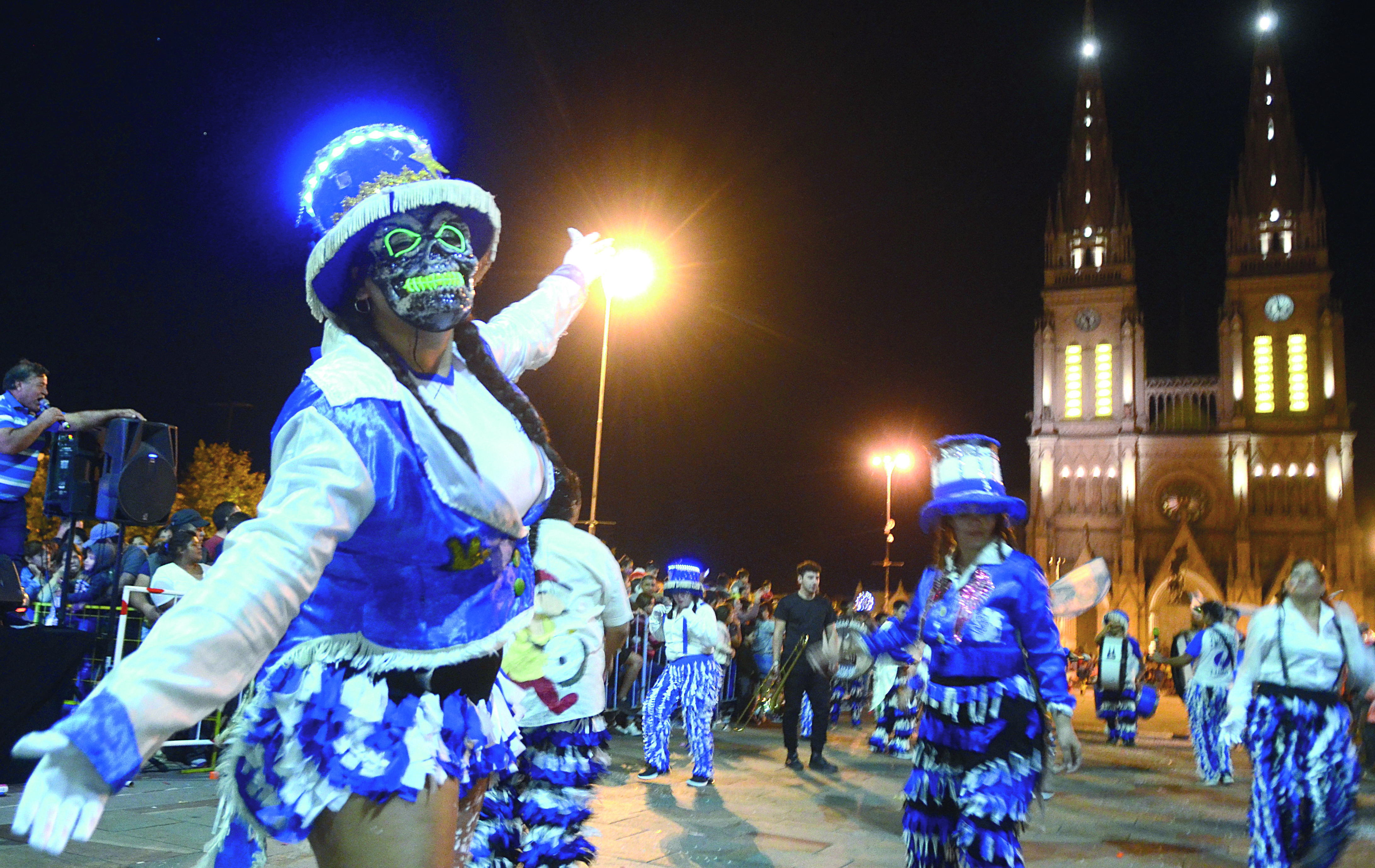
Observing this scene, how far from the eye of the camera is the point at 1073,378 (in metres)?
60.8

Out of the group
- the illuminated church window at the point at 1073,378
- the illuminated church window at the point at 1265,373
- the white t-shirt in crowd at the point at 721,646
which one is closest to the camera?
the white t-shirt in crowd at the point at 721,646

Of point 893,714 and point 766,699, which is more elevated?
point 893,714

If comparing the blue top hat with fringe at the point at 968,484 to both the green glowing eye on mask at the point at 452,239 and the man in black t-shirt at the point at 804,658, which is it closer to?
the green glowing eye on mask at the point at 452,239

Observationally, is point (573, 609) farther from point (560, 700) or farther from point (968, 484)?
point (968, 484)

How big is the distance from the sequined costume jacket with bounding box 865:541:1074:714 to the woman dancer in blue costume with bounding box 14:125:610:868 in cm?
271

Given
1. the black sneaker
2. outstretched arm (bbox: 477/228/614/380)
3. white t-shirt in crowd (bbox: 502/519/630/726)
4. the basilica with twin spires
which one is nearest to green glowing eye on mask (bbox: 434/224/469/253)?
outstretched arm (bbox: 477/228/614/380)

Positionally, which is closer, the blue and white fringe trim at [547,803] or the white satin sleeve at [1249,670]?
the blue and white fringe trim at [547,803]

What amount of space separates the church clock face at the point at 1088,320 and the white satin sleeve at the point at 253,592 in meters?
64.5

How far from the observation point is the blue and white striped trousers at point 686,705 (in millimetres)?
9195

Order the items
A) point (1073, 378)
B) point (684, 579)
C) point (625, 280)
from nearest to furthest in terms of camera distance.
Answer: point (684, 579) < point (625, 280) < point (1073, 378)

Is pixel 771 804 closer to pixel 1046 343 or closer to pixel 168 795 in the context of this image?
pixel 168 795

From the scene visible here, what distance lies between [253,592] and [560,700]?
10.9 feet

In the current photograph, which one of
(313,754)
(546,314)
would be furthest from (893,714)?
(313,754)

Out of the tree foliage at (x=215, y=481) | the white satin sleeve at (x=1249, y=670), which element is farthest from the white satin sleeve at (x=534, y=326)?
the tree foliage at (x=215, y=481)
